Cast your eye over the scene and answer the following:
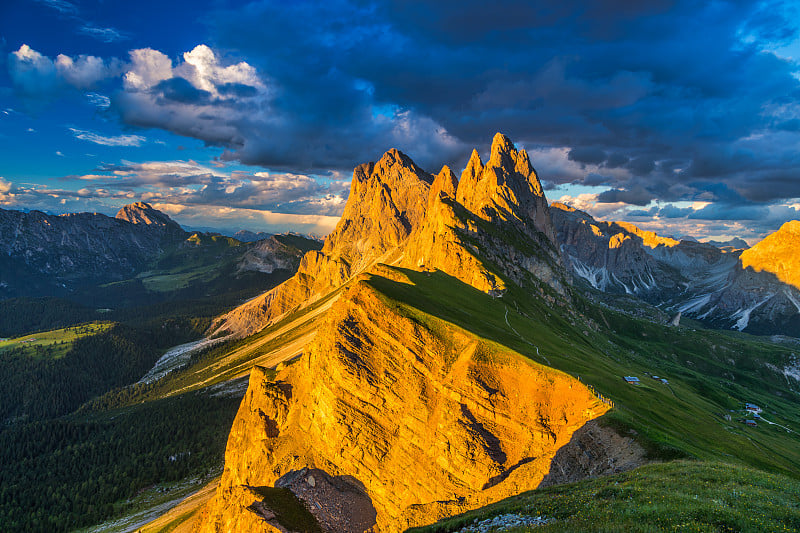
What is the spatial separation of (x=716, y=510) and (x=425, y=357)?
128 ft

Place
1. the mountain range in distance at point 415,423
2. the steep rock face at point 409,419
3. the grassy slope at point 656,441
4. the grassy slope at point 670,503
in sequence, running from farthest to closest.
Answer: the steep rock face at point 409,419, the mountain range in distance at point 415,423, the grassy slope at point 656,441, the grassy slope at point 670,503

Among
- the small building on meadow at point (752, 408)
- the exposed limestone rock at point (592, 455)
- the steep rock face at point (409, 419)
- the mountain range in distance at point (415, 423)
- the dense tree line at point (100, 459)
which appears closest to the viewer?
the exposed limestone rock at point (592, 455)

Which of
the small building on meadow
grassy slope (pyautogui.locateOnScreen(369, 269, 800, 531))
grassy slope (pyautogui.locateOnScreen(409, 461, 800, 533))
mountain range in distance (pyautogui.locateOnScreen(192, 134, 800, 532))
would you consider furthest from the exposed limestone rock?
the small building on meadow

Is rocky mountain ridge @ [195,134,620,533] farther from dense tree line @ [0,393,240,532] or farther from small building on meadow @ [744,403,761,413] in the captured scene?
small building on meadow @ [744,403,761,413]

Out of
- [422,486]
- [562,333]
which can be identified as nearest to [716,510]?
[422,486]

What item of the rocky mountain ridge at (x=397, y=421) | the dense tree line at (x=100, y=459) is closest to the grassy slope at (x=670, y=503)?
the rocky mountain ridge at (x=397, y=421)

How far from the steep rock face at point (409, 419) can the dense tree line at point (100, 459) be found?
4281 inches

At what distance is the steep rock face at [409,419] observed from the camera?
46469mm

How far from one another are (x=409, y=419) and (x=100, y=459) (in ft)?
625

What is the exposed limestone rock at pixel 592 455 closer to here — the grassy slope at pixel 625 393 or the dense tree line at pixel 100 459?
the grassy slope at pixel 625 393

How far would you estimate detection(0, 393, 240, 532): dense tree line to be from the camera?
134m

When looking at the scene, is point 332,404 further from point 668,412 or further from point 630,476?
point 668,412

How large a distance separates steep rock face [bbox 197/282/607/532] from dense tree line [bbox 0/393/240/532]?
357 ft

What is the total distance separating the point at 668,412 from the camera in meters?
62.5
